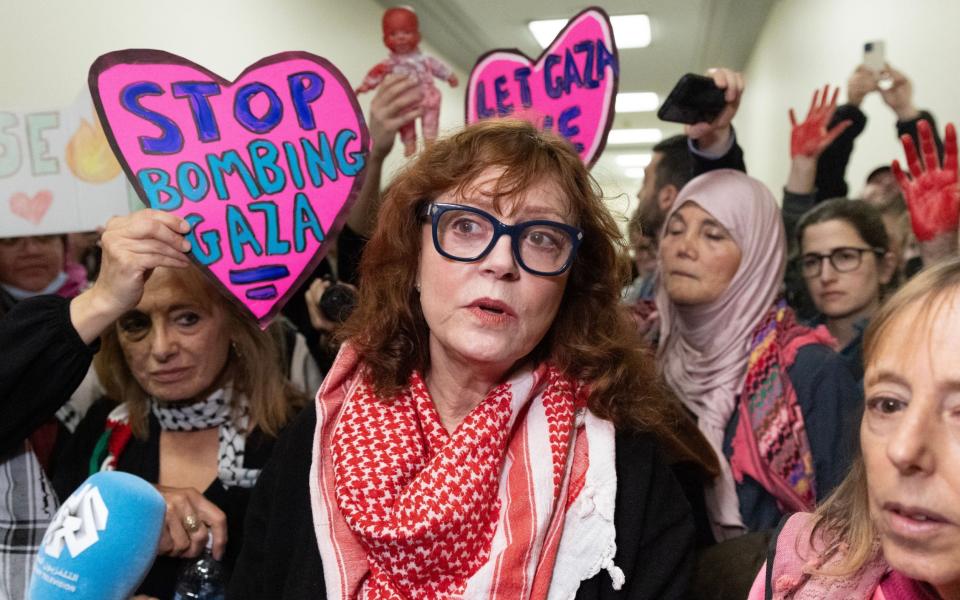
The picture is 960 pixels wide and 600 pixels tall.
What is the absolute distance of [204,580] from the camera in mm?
1505

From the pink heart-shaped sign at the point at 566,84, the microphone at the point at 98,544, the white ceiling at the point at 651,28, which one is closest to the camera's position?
the microphone at the point at 98,544

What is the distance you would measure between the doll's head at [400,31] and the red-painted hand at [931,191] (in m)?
1.12

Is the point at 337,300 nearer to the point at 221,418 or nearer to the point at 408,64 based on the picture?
the point at 221,418

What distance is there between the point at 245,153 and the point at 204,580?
2.52 ft

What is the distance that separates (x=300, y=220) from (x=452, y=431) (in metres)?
0.51

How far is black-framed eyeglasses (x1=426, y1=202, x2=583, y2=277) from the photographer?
125 centimetres

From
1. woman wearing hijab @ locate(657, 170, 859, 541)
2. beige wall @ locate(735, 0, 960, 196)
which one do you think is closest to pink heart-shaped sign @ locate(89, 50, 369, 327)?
woman wearing hijab @ locate(657, 170, 859, 541)

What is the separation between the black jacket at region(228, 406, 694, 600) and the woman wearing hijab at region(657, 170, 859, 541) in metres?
0.47

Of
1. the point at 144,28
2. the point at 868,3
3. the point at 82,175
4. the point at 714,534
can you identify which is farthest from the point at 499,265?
the point at 868,3

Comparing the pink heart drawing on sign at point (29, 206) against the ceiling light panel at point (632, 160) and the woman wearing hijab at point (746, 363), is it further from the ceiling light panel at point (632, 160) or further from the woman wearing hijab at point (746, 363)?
the ceiling light panel at point (632, 160)

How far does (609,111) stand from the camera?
1763 mm

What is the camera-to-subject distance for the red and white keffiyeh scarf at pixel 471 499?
119 centimetres

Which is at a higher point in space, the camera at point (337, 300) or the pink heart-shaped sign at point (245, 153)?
the pink heart-shaped sign at point (245, 153)

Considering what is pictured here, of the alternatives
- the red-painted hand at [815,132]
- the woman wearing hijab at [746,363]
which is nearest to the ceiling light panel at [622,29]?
the red-painted hand at [815,132]
